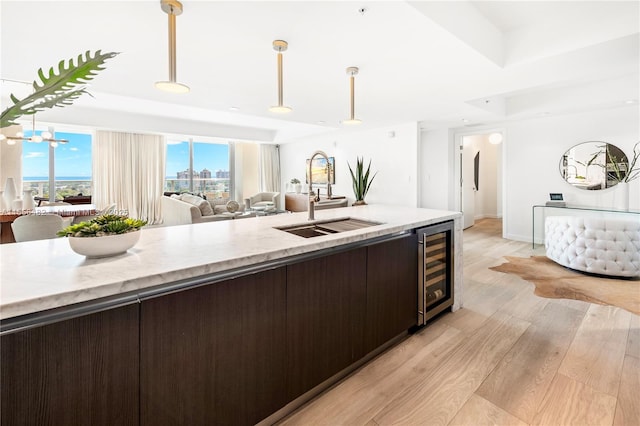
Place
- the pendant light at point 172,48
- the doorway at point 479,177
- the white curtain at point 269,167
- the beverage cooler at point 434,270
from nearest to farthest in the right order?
1. the pendant light at point 172,48
2. the beverage cooler at point 434,270
3. the doorway at point 479,177
4. the white curtain at point 269,167

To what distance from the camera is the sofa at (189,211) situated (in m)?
5.34

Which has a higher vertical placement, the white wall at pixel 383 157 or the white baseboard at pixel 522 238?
the white wall at pixel 383 157

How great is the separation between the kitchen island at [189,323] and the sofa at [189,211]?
12.2 feet

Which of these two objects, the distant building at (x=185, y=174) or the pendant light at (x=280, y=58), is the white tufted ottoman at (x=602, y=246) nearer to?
the pendant light at (x=280, y=58)

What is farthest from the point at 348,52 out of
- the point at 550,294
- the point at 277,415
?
the point at 550,294

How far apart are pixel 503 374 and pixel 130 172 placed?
26.8 feet

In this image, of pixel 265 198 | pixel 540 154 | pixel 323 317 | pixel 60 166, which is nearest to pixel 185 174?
pixel 265 198

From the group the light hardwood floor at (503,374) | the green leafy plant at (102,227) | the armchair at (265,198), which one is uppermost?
the armchair at (265,198)

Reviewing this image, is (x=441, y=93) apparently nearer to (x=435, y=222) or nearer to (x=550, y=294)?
(x=435, y=222)

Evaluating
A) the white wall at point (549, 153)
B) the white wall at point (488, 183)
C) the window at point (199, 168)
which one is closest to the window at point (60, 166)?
the window at point (199, 168)

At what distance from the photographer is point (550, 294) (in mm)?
2977

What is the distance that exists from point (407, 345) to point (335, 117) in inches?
166

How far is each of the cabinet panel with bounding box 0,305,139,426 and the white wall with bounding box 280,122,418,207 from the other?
550cm

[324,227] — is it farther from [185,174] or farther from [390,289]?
[185,174]
